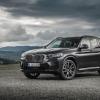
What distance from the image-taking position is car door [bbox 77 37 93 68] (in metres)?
18.7

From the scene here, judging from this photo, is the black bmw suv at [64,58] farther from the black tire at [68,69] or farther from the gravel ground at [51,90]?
the gravel ground at [51,90]

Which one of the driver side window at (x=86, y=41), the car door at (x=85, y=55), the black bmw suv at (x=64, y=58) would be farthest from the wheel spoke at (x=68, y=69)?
the driver side window at (x=86, y=41)

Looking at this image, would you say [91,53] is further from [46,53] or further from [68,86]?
[68,86]

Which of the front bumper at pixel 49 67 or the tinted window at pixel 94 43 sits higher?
the tinted window at pixel 94 43

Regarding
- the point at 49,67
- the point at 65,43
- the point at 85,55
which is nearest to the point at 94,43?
the point at 85,55

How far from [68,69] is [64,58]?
1.43ft

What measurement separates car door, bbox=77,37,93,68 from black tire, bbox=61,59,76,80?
1.70 feet

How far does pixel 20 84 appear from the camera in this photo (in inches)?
628

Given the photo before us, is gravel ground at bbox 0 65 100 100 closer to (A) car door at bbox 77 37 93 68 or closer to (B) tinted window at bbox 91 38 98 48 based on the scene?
(A) car door at bbox 77 37 93 68

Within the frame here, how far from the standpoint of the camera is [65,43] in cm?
1914

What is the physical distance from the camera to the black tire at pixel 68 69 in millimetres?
17828

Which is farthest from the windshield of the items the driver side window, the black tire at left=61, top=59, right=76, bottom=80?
the black tire at left=61, top=59, right=76, bottom=80

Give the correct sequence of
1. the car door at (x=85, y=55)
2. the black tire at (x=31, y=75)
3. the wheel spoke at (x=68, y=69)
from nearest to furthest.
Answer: the wheel spoke at (x=68, y=69) < the car door at (x=85, y=55) < the black tire at (x=31, y=75)

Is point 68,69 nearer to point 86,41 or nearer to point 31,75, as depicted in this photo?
point 31,75
